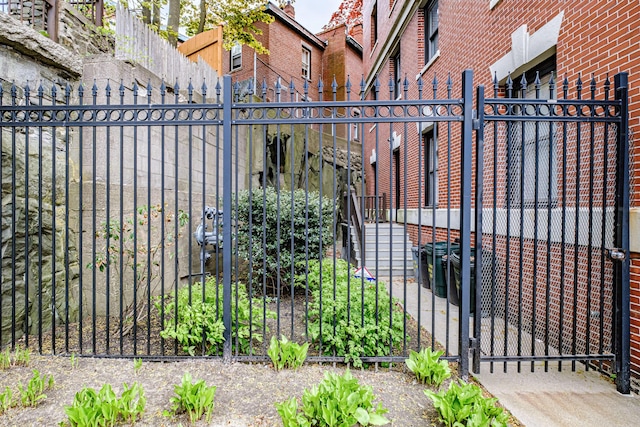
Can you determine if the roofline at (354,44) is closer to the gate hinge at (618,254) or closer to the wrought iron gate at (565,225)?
the wrought iron gate at (565,225)

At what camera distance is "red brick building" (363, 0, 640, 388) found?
3.21 meters

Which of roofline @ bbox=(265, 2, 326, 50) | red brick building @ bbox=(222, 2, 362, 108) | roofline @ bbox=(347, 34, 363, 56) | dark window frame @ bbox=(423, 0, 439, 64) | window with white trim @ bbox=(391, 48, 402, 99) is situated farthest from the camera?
roofline @ bbox=(347, 34, 363, 56)

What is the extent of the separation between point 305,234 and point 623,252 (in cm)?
282

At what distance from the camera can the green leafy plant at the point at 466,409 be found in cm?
225

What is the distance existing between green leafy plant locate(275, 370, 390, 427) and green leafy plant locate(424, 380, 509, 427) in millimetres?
416

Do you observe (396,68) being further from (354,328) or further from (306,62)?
(354,328)

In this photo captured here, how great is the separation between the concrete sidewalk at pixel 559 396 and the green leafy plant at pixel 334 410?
2.82 feet

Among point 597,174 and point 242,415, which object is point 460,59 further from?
point 242,415

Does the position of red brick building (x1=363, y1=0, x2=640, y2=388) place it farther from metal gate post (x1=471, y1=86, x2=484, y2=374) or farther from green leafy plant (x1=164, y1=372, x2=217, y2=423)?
green leafy plant (x1=164, y1=372, x2=217, y2=423)

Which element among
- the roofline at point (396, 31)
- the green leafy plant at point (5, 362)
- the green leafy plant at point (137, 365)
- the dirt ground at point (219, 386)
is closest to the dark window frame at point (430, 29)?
the roofline at point (396, 31)

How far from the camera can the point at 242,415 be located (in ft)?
8.22

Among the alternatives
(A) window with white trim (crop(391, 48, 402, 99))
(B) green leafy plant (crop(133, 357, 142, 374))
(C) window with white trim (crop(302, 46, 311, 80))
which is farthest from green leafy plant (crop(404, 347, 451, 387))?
(C) window with white trim (crop(302, 46, 311, 80))

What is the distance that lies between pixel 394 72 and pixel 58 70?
975 cm

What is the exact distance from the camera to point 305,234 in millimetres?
3793
